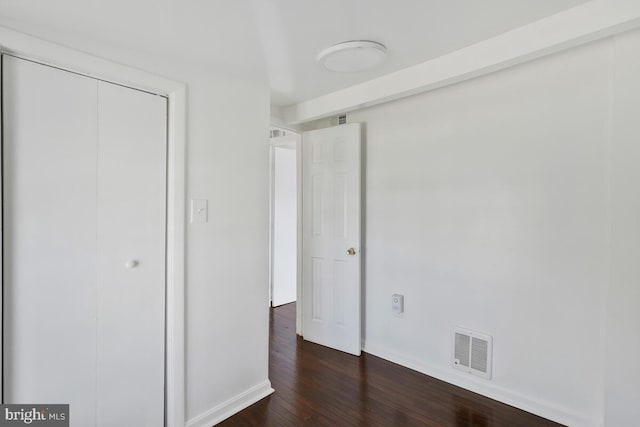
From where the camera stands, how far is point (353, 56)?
77.4 inches

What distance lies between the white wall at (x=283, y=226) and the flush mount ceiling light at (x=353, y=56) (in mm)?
2291

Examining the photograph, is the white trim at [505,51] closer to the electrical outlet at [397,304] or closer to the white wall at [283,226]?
the electrical outlet at [397,304]

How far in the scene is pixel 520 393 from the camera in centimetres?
210

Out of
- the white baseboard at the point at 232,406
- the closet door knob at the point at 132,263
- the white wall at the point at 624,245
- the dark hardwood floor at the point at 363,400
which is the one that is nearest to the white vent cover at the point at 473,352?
the dark hardwood floor at the point at 363,400

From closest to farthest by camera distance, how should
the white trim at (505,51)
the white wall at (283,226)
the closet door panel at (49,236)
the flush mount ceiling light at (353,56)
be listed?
the closet door panel at (49,236) → the white trim at (505,51) → the flush mount ceiling light at (353,56) → the white wall at (283,226)

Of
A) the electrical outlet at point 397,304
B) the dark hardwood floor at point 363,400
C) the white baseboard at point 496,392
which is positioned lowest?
the dark hardwood floor at point 363,400

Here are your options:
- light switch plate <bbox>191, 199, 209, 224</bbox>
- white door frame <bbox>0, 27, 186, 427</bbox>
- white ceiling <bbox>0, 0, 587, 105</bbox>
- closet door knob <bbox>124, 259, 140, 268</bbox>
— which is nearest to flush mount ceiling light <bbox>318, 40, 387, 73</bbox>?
white ceiling <bbox>0, 0, 587, 105</bbox>

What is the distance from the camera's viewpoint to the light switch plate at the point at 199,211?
6.42 feet

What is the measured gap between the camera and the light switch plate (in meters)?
1.96

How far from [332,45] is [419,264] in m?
1.74

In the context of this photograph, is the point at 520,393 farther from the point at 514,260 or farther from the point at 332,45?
the point at 332,45

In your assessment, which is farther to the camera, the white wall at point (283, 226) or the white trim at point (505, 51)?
the white wall at point (283, 226)

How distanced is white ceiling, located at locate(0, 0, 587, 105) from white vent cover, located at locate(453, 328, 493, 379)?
6.39 feet

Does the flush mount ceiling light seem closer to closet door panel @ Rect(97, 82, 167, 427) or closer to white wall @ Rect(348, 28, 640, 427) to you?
white wall @ Rect(348, 28, 640, 427)
